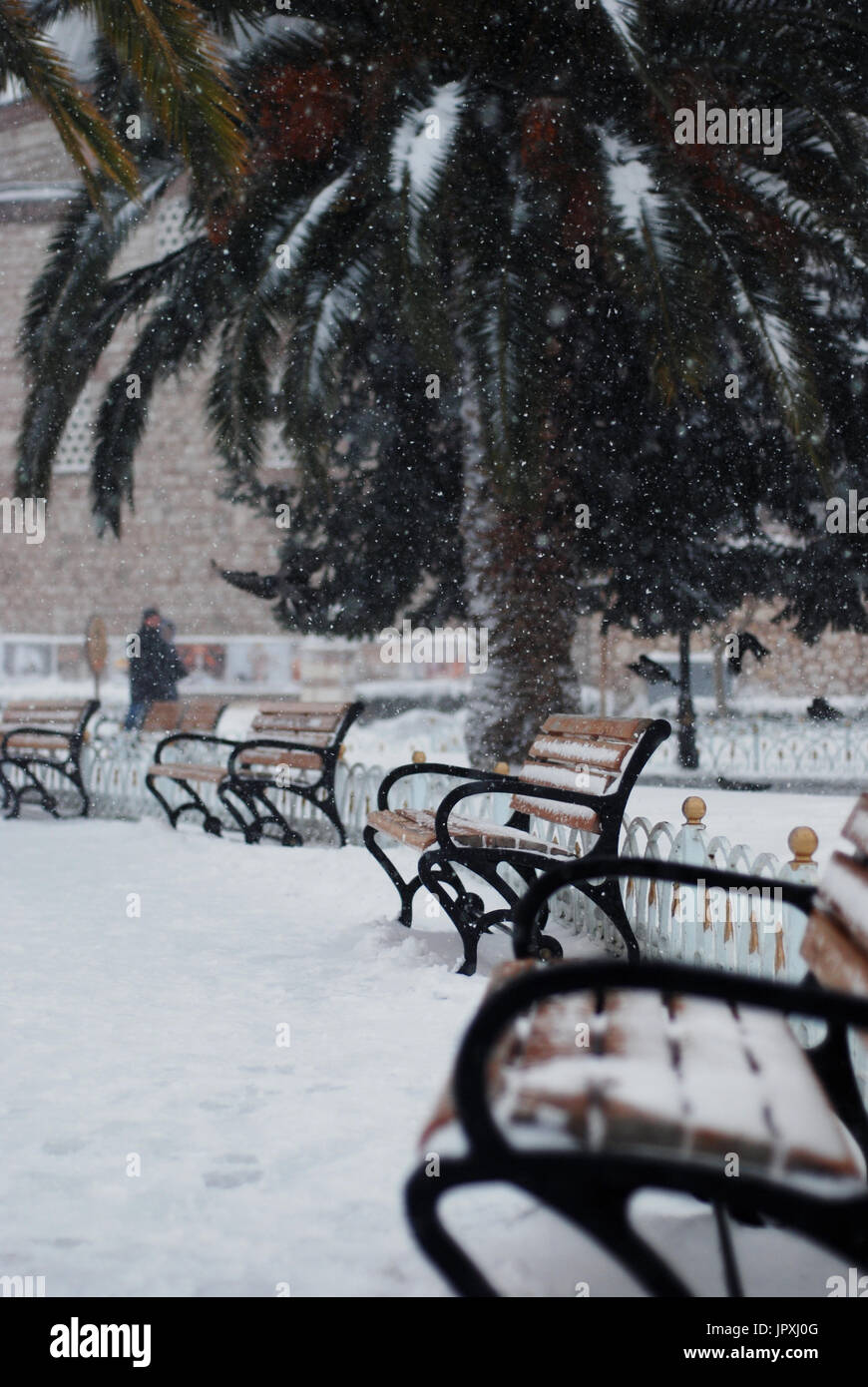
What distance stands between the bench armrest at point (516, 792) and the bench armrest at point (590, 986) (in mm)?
2116

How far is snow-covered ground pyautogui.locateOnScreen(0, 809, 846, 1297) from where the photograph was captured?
6.22 feet

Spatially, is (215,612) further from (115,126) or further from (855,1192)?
(855,1192)

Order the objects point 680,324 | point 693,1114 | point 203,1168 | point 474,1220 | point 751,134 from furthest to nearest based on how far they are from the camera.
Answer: point 751,134, point 680,324, point 203,1168, point 474,1220, point 693,1114

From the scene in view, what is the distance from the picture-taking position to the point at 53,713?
901cm

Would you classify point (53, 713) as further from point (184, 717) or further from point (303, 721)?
point (303, 721)

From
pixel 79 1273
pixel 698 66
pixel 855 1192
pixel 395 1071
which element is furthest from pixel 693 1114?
pixel 698 66

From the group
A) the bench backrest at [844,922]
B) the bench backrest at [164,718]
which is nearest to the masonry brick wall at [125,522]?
the bench backrest at [164,718]

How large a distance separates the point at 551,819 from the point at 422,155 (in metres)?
3.84

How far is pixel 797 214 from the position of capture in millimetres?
6969

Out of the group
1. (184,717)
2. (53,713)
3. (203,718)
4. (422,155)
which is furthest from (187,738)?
(422,155)

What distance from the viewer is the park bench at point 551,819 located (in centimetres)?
341

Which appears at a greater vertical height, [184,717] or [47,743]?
[184,717]

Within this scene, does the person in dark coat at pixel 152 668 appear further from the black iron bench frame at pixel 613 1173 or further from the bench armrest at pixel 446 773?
the black iron bench frame at pixel 613 1173
